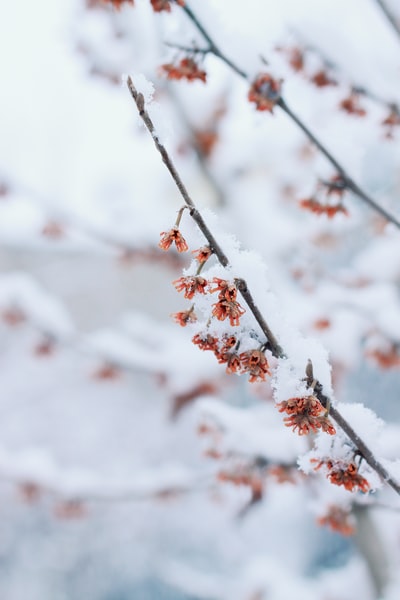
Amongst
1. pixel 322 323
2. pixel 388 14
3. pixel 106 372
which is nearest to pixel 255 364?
pixel 388 14

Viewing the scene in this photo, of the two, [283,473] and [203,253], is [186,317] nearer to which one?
[203,253]

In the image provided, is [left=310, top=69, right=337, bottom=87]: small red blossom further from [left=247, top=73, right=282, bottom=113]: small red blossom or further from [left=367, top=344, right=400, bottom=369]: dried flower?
[left=367, top=344, right=400, bottom=369]: dried flower

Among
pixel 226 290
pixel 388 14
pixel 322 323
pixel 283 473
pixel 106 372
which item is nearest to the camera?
pixel 226 290

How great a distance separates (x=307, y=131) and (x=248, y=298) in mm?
797

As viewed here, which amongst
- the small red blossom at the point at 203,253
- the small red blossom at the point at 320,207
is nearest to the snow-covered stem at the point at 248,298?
the small red blossom at the point at 203,253

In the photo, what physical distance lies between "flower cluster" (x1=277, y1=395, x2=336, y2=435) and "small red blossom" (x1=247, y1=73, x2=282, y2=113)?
972 mm

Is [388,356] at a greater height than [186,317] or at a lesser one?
greater

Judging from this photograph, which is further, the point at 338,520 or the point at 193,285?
the point at 338,520

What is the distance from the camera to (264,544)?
8.19m

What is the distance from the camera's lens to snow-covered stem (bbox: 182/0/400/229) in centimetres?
142

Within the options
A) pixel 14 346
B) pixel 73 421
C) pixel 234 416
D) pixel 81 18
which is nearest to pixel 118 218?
pixel 81 18

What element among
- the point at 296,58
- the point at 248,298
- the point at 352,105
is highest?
the point at 296,58

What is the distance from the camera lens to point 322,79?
180 centimetres

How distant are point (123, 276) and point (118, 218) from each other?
14.7m
